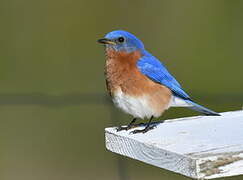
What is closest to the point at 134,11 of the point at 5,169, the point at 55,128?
the point at 55,128

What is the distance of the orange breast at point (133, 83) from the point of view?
15.1 ft

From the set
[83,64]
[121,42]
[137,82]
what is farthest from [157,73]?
[83,64]

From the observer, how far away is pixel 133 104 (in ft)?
15.0

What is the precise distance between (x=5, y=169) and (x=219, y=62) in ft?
8.77

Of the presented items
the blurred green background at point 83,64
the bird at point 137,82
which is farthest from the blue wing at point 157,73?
the blurred green background at point 83,64

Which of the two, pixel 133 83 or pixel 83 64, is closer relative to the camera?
pixel 133 83

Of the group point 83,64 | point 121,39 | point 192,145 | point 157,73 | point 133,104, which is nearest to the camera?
point 192,145

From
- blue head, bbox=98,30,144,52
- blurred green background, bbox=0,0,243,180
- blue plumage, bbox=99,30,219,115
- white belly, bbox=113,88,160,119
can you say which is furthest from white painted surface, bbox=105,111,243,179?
blurred green background, bbox=0,0,243,180

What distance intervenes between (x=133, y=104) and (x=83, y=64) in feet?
9.70

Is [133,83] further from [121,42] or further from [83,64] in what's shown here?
[83,64]

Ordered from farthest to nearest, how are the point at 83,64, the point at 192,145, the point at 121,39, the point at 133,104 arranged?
the point at 83,64, the point at 121,39, the point at 133,104, the point at 192,145

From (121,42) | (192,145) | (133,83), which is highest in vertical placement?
(121,42)

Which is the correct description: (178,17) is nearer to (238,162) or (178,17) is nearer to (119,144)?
(119,144)

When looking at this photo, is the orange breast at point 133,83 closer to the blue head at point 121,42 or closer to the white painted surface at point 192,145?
the blue head at point 121,42
